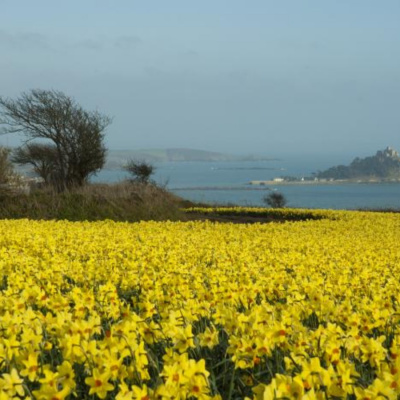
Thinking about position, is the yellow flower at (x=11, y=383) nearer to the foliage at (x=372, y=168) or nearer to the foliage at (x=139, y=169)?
the foliage at (x=139, y=169)

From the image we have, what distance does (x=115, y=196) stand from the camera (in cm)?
2002

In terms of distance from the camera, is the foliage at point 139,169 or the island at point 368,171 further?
the island at point 368,171

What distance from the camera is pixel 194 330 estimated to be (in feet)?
14.4

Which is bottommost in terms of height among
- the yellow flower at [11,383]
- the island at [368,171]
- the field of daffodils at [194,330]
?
the field of daffodils at [194,330]

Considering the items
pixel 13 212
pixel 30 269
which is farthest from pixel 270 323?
pixel 13 212

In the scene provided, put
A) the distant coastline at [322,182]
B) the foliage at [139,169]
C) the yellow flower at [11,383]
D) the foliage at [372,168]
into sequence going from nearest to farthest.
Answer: the yellow flower at [11,383]
the foliage at [139,169]
the distant coastline at [322,182]
the foliage at [372,168]

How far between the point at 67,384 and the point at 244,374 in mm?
1237

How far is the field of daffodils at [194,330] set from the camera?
2521 mm

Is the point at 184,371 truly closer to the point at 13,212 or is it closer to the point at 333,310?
the point at 333,310

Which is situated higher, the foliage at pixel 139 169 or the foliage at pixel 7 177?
the foliage at pixel 139 169

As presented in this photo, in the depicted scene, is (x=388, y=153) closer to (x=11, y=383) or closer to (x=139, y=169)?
(x=139, y=169)

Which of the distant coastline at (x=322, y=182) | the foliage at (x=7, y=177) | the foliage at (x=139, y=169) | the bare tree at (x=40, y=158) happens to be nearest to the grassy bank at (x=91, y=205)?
the foliage at (x=7, y=177)

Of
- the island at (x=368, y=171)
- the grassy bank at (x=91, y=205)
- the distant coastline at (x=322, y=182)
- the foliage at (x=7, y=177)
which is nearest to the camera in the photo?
the grassy bank at (x=91, y=205)

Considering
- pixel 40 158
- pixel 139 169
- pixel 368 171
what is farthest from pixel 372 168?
pixel 40 158
